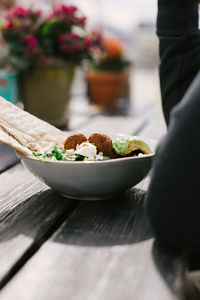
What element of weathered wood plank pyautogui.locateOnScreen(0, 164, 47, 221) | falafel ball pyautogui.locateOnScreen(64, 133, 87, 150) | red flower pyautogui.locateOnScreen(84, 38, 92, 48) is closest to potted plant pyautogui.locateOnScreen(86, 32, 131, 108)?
red flower pyautogui.locateOnScreen(84, 38, 92, 48)

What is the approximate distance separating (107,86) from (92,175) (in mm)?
1797

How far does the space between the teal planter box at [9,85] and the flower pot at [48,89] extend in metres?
0.07

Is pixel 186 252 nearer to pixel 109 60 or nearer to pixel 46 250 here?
pixel 46 250

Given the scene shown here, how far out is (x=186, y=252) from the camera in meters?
0.55

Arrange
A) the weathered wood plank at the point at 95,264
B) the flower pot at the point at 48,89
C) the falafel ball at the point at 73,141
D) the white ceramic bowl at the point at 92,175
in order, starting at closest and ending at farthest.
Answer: the weathered wood plank at the point at 95,264 < the white ceramic bowl at the point at 92,175 < the falafel ball at the point at 73,141 < the flower pot at the point at 48,89

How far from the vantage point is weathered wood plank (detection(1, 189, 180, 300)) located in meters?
0.46

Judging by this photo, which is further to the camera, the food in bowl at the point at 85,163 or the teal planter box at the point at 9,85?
the teal planter box at the point at 9,85

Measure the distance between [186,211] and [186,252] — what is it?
0.22 feet

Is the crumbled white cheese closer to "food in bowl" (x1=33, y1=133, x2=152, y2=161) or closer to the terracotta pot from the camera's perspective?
"food in bowl" (x1=33, y1=133, x2=152, y2=161)

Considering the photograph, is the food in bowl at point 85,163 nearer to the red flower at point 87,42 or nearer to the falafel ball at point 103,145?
the falafel ball at point 103,145

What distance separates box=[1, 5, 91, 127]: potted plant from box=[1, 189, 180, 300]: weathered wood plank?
3.76 ft

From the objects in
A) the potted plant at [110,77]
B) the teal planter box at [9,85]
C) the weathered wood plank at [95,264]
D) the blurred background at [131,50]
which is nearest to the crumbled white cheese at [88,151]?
the weathered wood plank at [95,264]

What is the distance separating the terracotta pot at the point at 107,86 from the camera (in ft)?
7.93

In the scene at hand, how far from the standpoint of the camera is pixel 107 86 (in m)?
2.42
